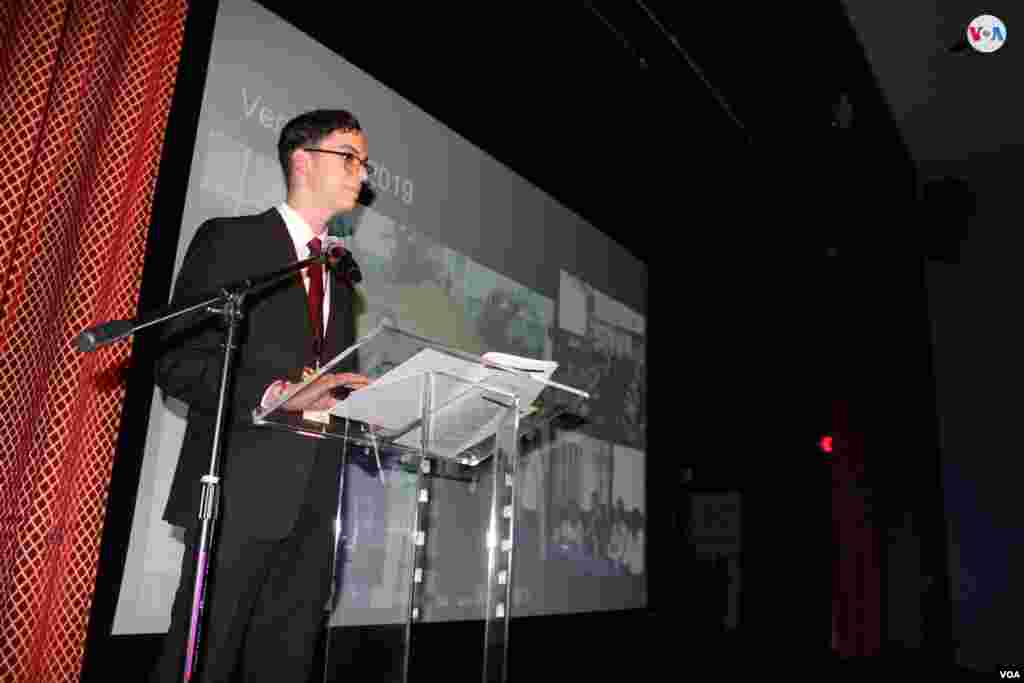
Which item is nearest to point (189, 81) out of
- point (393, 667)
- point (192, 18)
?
point (192, 18)

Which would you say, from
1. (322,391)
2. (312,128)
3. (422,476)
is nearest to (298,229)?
(312,128)

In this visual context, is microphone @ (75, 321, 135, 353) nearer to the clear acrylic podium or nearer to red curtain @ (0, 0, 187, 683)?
the clear acrylic podium

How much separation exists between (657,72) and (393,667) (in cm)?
370

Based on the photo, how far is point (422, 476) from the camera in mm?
1687

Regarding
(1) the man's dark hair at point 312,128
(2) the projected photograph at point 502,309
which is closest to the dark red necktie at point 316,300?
(1) the man's dark hair at point 312,128

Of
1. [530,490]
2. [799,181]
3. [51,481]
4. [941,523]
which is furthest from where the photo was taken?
[941,523]

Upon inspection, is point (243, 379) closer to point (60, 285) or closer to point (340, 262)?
point (340, 262)

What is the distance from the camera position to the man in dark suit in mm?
1712

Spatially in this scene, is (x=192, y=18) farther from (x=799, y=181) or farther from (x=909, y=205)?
(x=909, y=205)

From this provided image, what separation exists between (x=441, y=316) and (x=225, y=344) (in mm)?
1830

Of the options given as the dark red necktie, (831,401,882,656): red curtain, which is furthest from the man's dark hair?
(831,401,882,656): red curtain

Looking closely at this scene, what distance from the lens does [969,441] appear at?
253 inches

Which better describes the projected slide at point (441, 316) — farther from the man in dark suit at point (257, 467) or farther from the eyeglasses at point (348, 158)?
the eyeglasses at point (348, 158)

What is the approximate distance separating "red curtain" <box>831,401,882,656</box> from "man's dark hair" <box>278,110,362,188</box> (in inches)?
217
